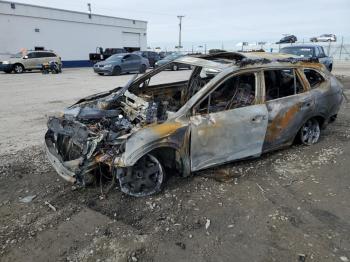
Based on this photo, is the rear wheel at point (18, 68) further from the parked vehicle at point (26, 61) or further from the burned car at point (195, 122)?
the burned car at point (195, 122)

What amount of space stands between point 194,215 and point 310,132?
3158 millimetres

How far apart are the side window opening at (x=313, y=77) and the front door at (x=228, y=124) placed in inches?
53.8

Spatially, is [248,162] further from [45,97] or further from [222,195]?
[45,97]

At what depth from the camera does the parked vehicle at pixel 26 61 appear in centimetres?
2295

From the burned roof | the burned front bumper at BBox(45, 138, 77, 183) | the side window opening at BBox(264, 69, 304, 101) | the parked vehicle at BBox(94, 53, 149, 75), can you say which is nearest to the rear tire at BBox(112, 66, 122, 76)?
the parked vehicle at BBox(94, 53, 149, 75)

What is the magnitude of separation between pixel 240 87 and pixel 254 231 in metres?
2.38

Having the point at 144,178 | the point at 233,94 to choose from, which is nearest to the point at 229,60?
the point at 233,94

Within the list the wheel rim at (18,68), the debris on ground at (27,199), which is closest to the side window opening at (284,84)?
the debris on ground at (27,199)

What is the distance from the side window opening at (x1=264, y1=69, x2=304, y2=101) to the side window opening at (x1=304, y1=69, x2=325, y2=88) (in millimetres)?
368

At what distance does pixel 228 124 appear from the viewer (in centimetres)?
431

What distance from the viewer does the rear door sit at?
4.84m

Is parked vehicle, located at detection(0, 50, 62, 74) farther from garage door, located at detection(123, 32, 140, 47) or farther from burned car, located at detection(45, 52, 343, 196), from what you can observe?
burned car, located at detection(45, 52, 343, 196)

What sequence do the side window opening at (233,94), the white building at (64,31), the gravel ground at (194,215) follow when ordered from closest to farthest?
the gravel ground at (194,215)
the side window opening at (233,94)
the white building at (64,31)

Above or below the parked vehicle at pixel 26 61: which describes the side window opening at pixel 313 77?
above
